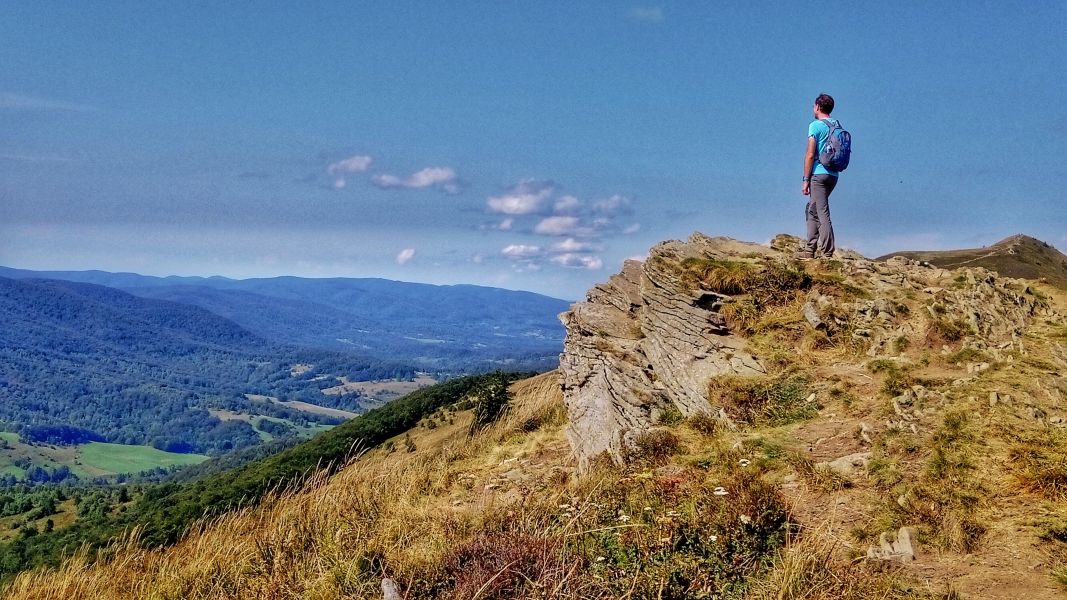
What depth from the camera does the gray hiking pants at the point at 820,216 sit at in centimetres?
1262

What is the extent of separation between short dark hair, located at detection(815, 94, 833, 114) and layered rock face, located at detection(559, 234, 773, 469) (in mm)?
3299

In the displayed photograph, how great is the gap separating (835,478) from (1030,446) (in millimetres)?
1888

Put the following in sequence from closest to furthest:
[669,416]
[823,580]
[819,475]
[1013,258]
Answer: [823,580] → [819,475] → [669,416] → [1013,258]

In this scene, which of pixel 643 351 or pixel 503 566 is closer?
pixel 503 566

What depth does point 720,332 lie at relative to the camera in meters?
11.3

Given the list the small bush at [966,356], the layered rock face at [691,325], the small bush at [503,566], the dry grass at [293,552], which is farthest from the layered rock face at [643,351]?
the small bush at [503,566]

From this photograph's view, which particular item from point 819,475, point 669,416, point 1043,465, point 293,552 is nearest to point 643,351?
point 669,416

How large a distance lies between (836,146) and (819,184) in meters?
0.91

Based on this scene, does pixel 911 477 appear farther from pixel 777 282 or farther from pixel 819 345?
pixel 777 282

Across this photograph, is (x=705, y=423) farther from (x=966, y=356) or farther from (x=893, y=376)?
(x=966, y=356)

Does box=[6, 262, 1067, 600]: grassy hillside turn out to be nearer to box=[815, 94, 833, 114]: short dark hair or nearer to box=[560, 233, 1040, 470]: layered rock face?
box=[560, 233, 1040, 470]: layered rock face

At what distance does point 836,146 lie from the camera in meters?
11.9

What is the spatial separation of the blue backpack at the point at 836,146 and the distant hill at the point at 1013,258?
8.93 m

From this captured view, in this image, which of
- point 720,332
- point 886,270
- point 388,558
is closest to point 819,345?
point 720,332
